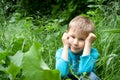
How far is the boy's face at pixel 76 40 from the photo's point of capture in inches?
121

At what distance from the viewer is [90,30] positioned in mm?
3166

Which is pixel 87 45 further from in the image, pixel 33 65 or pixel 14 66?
pixel 33 65

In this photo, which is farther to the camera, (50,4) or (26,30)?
(50,4)

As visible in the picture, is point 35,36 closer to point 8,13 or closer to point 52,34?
point 52,34

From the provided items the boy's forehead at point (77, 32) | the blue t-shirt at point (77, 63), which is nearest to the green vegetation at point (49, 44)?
the blue t-shirt at point (77, 63)

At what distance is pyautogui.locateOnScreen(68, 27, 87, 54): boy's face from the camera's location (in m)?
3.07

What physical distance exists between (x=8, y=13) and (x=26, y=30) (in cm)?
298

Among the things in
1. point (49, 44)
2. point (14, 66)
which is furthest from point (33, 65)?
point (49, 44)

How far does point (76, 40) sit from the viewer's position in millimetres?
3070

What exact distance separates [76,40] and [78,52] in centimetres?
11

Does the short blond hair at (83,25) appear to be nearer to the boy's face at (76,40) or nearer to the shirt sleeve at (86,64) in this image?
the boy's face at (76,40)

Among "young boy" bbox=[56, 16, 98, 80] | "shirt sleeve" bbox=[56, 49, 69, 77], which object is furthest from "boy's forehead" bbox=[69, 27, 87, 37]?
"shirt sleeve" bbox=[56, 49, 69, 77]

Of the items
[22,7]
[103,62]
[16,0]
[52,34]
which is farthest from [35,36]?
[16,0]

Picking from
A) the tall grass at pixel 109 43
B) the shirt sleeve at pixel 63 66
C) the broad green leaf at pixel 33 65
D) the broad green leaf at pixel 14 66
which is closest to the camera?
the broad green leaf at pixel 33 65
